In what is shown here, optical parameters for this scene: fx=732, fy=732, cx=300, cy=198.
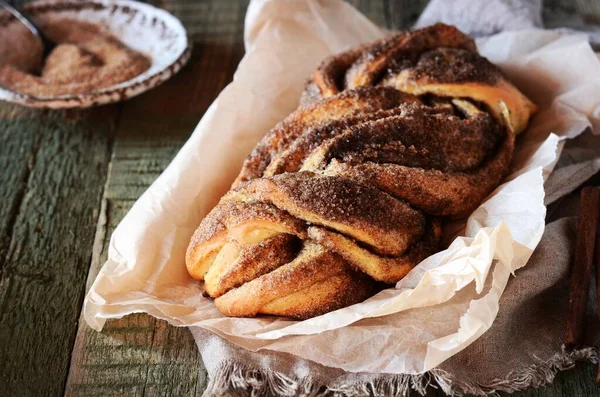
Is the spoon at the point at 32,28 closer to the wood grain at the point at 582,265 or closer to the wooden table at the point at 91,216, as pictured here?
the wooden table at the point at 91,216

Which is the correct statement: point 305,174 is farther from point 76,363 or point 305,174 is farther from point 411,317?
point 76,363

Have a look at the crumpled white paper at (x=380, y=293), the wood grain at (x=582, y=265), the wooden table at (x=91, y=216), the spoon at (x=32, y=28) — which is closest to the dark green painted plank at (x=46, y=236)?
the wooden table at (x=91, y=216)

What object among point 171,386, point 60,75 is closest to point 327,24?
point 60,75

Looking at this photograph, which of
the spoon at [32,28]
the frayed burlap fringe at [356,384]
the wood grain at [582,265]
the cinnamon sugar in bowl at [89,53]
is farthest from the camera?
the spoon at [32,28]

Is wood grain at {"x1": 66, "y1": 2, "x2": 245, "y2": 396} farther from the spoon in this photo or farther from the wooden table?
the spoon

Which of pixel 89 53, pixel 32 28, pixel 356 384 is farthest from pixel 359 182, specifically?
pixel 32 28

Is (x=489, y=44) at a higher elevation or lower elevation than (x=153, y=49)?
higher

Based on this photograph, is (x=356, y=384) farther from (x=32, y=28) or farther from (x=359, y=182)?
(x=32, y=28)
